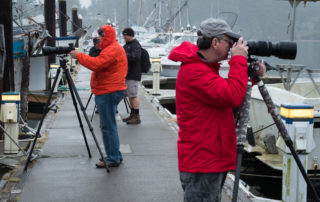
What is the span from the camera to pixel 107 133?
6656mm

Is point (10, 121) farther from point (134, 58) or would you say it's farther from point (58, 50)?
point (134, 58)

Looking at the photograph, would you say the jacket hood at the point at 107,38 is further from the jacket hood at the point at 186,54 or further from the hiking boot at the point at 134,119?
the hiking boot at the point at 134,119

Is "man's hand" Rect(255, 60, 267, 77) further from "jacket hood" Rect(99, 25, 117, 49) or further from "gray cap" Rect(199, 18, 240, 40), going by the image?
"jacket hood" Rect(99, 25, 117, 49)

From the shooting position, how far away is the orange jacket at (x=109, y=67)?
641cm

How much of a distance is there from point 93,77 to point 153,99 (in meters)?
8.27

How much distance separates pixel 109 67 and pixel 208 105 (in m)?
3.42

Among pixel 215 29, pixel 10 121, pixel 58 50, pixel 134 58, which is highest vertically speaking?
pixel 215 29

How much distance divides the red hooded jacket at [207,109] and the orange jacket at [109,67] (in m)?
3.06

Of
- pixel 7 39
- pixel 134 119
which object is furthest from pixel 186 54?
pixel 134 119

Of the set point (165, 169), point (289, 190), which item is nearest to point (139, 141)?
point (165, 169)

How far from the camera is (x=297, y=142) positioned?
5.21m

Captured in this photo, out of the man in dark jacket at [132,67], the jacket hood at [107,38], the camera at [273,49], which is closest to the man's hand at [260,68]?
the camera at [273,49]

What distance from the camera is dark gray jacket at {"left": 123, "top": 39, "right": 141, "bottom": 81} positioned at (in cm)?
988

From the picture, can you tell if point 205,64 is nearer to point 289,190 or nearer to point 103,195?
point 289,190
